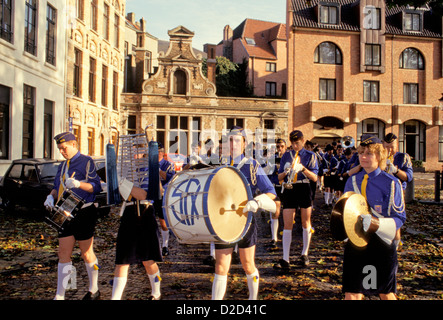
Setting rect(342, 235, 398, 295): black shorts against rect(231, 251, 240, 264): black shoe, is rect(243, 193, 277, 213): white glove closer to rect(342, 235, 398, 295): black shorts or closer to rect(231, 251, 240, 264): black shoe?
rect(342, 235, 398, 295): black shorts

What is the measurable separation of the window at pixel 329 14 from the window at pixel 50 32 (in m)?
21.4

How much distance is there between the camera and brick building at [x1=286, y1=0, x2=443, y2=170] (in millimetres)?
32344

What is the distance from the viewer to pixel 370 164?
11.5 feet

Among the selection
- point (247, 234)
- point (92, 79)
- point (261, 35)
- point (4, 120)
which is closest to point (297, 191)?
point (247, 234)

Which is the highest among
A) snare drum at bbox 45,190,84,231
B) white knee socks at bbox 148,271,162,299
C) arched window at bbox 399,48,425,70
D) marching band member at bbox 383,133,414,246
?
arched window at bbox 399,48,425,70

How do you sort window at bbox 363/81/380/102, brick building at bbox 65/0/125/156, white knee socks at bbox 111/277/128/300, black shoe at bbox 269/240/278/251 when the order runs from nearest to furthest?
white knee socks at bbox 111/277/128/300 → black shoe at bbox 269/240/278/251 → brick building at bbox 65/0/125/156 → window at bbox 363/81/380/102

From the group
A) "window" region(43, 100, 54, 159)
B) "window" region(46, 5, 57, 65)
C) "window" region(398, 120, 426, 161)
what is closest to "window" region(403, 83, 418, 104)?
"window" region(398, 120, 426, 161)

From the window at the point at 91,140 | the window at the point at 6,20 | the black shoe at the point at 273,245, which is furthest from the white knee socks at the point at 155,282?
the window at the point at 91,140

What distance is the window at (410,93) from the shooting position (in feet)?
112

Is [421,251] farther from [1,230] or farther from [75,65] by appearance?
[75,65]

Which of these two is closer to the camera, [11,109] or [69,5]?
[11,109]

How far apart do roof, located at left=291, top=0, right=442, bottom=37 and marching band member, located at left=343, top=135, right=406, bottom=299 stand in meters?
30.9
